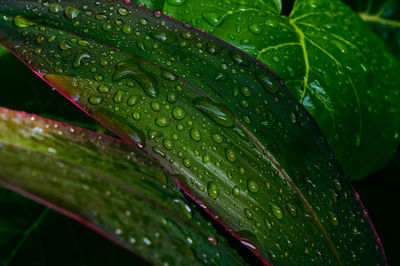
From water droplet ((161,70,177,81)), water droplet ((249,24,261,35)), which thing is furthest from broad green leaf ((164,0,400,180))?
water droplet ((161,70,177,81))

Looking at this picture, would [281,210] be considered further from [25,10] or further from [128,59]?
[25,10]

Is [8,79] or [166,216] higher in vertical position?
[166,216]

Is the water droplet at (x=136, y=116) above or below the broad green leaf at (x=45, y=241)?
above

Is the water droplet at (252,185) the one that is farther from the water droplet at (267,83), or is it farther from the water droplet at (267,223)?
the water droplet at (267,83)

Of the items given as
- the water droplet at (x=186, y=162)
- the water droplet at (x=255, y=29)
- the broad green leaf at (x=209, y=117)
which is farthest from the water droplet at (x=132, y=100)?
the water droplet at (x=255, y=29)

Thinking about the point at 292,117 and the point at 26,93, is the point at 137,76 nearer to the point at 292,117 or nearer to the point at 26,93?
the point at 292,117

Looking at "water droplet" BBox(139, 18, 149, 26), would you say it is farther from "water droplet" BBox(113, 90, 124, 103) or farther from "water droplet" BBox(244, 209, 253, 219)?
"water droplet" BBox(244, 209, 253, 219)

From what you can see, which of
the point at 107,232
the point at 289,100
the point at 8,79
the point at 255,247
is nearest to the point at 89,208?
the point at 107,232
